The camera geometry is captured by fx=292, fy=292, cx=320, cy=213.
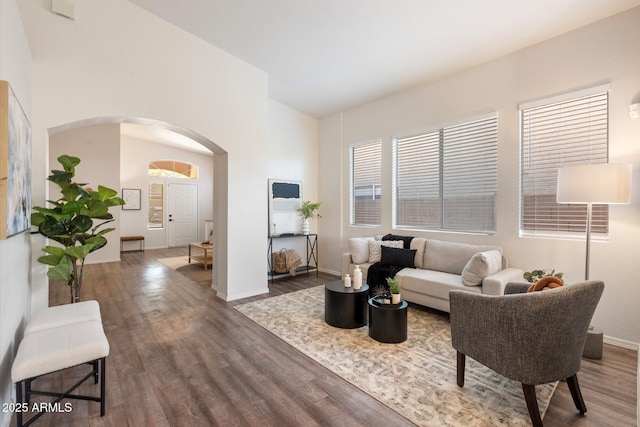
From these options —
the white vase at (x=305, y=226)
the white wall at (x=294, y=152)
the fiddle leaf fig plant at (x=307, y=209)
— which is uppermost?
the white wall at (x=294, y=152)

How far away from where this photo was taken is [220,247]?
14.2ft

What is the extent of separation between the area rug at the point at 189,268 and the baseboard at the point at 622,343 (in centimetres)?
527

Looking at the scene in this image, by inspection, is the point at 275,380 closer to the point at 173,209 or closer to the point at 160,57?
the point at 160,57

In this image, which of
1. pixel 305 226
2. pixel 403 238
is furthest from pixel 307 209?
pixel 403 238

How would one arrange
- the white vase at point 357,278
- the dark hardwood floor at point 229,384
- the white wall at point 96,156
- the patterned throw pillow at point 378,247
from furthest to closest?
the white wall at point 96,156
the patterned throw pillow at point 378,247
the white vase at point 357,278
the dark hardwood floor at point 229,384

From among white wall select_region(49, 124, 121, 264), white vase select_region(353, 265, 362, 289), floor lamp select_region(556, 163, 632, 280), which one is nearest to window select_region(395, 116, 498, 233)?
floor lamp select_region(556, 163, 632, 280)

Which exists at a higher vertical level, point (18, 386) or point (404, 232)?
point (404, 232)

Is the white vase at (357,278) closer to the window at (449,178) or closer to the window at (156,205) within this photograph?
the window at (449,178)

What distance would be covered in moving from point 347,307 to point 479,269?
4.75 feet

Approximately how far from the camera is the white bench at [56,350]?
1.56 meters

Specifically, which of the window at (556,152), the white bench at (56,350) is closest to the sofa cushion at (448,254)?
the window at (556,152)

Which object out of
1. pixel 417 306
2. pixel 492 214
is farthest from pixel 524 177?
pixel 417 306

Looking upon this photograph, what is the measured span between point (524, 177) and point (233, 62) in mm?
4120

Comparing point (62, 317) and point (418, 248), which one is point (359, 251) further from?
point (62, 317)
